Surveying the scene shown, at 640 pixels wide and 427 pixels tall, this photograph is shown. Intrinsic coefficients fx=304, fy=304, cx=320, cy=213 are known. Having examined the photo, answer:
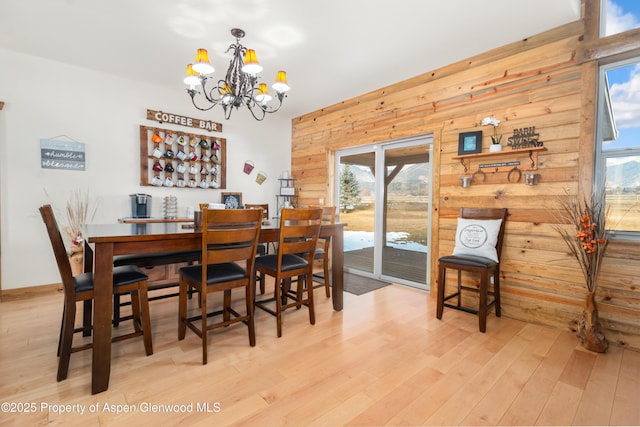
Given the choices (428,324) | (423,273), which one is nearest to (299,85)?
(423,273)

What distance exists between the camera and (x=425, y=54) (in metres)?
3.22

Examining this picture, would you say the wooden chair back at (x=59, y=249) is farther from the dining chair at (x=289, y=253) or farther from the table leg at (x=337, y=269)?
the table leg at (x=337, y=269)

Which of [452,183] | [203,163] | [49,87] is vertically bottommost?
[452,183]

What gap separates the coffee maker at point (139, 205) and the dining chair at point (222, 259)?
2.15 metres

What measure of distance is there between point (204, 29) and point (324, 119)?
2.54m

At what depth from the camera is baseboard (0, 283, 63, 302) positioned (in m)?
3.31

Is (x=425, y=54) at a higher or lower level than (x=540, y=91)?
higher

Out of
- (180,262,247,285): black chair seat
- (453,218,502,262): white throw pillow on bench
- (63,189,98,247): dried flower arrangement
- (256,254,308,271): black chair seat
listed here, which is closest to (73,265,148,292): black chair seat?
(180,262,247,285): black chair seat

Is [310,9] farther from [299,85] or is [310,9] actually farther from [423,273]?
[423,273]

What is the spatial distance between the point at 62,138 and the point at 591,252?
536 cm

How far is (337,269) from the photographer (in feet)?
9.85

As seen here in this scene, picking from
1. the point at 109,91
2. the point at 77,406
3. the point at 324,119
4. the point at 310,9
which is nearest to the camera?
the point at 77,406

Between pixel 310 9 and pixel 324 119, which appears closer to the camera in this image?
pixel 310 9

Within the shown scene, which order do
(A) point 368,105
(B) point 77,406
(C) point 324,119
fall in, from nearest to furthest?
(B) point 77,406
(A) point 368,105
(C) point 324,119
